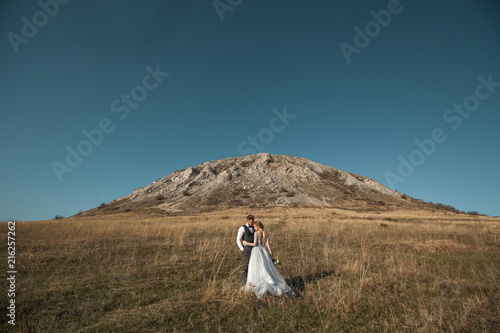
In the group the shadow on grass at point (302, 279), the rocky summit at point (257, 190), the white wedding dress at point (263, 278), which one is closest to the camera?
the white wedding dress at point (263, 278)

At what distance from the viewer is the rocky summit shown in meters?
72.4

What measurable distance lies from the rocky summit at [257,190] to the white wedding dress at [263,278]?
61.5 metres

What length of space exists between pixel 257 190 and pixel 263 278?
77911mm

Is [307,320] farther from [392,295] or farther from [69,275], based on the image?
[69,275]

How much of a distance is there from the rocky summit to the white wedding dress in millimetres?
61526

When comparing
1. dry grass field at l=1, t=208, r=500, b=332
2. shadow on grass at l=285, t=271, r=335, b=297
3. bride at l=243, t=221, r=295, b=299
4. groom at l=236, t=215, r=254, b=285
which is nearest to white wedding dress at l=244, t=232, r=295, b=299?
bride at l=243, t=221, r=295, b=299

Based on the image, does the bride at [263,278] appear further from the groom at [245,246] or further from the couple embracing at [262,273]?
the groom at [245,246]

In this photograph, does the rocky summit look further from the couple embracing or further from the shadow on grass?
the couple embracing

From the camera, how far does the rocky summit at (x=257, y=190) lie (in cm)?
7244

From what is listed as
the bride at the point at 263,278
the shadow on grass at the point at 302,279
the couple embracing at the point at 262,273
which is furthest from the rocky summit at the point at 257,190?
the bride at the point at 263,278

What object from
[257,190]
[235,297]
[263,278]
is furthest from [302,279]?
[257,190]

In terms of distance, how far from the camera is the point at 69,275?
299 inches

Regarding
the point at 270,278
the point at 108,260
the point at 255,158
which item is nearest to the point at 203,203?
the point at 255,158

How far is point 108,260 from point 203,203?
6451 cm
